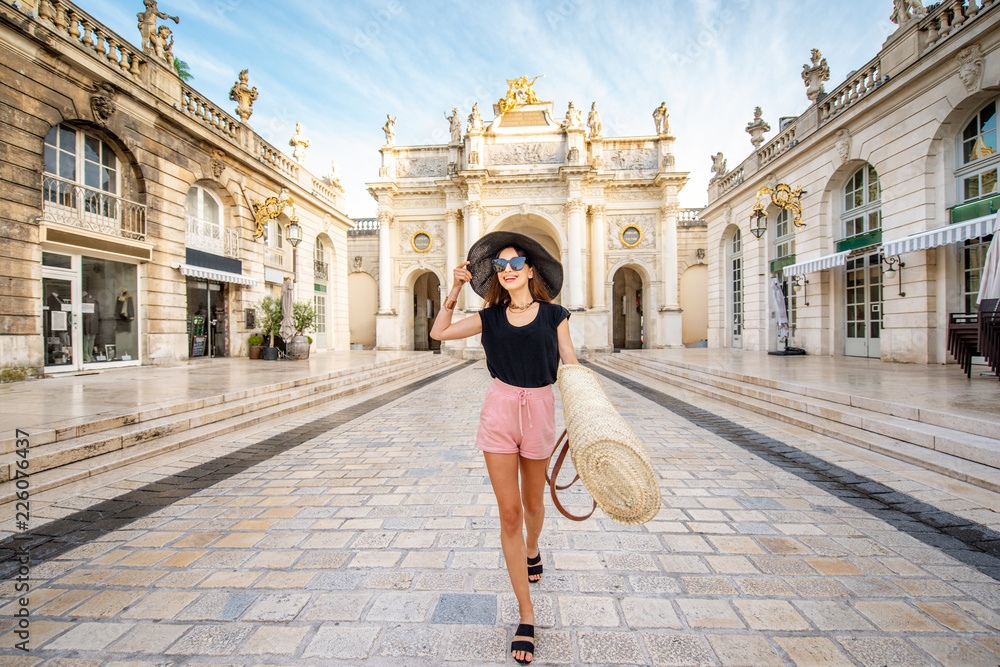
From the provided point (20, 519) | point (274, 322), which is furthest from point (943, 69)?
point (274, 322)

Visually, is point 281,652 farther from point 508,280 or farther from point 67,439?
point 67,439

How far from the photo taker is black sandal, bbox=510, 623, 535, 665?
5.68ft

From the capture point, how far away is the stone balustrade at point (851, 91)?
36.6 ft

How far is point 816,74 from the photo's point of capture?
13570 millimetres

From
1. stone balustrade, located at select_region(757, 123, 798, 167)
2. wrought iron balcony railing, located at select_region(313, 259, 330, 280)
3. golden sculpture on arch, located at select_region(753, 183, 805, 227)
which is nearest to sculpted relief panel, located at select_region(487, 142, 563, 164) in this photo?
stone balustrade, located at select_region(757, 123, 798, 167)

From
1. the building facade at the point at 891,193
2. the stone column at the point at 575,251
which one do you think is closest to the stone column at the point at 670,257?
the stone column at the point at 575,251

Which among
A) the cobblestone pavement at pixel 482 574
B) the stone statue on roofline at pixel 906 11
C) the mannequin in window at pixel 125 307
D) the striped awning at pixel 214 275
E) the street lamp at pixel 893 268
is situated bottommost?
the cobblestone pavement at pixel 482 574

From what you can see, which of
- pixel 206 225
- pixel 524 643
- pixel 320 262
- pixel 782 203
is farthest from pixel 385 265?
pixel 524 643

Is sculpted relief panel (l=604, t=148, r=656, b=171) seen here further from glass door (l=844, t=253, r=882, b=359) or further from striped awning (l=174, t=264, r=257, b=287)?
striped awning (l=174, t=264, r=257, b=287)

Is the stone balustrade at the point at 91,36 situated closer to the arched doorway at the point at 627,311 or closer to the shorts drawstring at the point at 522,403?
the shorts drawstring at the point at 522,403

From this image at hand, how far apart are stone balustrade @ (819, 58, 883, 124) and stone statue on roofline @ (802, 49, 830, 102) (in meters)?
0.95

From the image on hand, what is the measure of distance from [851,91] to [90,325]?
65.4ft

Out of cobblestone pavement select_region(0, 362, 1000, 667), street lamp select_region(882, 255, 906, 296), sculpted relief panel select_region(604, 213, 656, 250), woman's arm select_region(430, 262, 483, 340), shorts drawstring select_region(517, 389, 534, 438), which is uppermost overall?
sculpted relief panel select_region(604, 213, 656, 250)

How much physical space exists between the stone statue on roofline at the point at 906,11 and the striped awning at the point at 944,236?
491 centimetres
